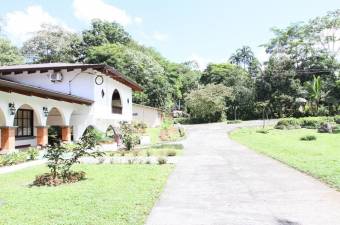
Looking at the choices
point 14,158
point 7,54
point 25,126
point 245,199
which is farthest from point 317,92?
point 245,199

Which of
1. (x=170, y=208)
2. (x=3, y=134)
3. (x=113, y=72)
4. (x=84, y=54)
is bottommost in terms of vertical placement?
(x=170, y=208)

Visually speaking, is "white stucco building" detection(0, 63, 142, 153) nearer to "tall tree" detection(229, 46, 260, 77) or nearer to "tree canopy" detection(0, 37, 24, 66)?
"tree canopy" detection(0, 37, 24, 66)

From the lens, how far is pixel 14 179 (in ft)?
38.7

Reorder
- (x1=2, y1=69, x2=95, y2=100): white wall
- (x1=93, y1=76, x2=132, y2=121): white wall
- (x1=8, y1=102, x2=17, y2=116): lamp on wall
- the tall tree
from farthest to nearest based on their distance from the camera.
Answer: the tall tree → (x1=93, y1=76, x2=132, y2=121): white wall → (x1=2, y1=69, x2=95, y2=100): white wall → (x1=8, y1=102, x2=17, y2=116): lamp on wall

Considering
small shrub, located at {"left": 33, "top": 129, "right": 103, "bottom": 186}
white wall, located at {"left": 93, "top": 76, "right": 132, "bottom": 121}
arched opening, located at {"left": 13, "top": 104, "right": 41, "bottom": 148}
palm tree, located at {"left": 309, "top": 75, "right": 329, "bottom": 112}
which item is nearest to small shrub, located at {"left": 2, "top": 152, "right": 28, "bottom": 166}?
small shrub, located at {"left": 33, "top": 129, "right": 103, "bottom": 186}

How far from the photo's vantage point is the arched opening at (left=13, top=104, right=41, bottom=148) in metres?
22.3

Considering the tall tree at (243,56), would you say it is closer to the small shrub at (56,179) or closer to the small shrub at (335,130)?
the small shrub at (335,130)

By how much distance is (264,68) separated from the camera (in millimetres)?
59938

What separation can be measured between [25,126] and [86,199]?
638 inches

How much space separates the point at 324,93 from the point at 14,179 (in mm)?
47804

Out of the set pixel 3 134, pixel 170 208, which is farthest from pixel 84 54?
pixel 170 208

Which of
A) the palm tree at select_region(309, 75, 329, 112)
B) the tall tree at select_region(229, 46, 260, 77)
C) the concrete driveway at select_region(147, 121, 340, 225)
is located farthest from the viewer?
the tall tree at select_region(229, 46, 260, 77)

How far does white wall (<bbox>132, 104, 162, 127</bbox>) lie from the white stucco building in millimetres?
12730

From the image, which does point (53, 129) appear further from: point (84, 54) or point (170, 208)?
point (84, 54)
